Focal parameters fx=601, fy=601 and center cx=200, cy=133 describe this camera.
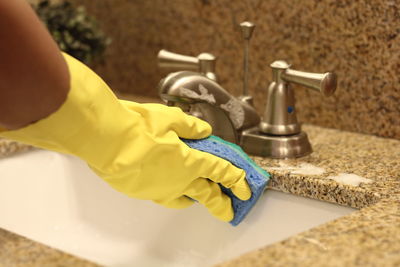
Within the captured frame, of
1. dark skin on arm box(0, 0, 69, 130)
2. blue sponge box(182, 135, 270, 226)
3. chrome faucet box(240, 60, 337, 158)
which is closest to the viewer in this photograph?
dark skin on arm box(0, 0, 69, 130)

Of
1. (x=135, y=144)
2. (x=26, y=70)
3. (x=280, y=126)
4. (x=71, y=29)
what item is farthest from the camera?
(x=71, y=29)

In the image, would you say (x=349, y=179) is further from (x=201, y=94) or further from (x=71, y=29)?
(x=71, y=29)

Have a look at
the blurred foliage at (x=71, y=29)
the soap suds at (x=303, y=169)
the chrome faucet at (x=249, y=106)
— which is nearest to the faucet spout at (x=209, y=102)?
the chrome faucet at (x=249, y=106)

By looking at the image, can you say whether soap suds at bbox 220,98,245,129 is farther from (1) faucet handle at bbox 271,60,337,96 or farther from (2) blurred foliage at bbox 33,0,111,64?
(2) blurred foliage at bbox 33,0,111,64

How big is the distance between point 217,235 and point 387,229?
1.02 feet

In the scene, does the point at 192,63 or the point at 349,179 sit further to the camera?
the point at 192,63

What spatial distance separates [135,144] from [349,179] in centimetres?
31

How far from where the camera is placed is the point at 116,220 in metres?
0.97

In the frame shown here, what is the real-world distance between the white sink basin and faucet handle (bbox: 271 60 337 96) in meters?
0.16

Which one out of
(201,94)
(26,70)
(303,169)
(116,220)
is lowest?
(116,220)

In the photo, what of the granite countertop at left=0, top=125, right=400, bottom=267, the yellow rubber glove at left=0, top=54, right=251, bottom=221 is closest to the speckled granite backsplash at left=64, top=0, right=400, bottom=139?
the granite countertop at left=0, top=125, right=400, bottom=267

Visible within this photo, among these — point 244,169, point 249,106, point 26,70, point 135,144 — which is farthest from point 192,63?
point 26,70

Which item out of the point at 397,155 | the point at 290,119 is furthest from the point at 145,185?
the point at 397,155

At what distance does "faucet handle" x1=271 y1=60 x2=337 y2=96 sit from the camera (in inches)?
33.0
